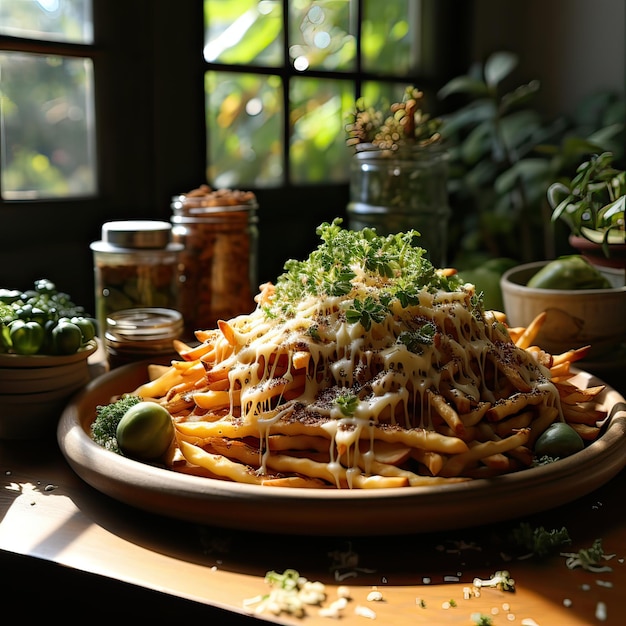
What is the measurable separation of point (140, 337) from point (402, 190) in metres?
0.76

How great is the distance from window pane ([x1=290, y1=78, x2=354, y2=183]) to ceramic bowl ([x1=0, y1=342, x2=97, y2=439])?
4.48 ft

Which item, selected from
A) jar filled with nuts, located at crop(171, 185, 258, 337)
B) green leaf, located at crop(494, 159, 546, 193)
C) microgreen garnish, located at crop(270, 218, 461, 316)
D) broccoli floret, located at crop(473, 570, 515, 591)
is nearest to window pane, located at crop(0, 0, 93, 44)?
jar filled with nuts, located at crop(171, 185, 258, 337)

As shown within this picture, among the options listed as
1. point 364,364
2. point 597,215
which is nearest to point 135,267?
point 364,364

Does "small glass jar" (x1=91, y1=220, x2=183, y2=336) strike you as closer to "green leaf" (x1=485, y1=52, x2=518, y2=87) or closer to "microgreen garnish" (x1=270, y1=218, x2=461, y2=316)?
"microgreen garnish" (x1=270, y1=218, x2=461, y2=316)

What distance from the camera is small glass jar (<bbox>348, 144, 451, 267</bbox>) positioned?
6.71ft

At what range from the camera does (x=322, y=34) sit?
267 cm

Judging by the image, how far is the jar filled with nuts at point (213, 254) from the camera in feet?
6.35

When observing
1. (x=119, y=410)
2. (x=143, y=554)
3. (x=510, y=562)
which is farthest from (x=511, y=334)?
(x=143, y=554)

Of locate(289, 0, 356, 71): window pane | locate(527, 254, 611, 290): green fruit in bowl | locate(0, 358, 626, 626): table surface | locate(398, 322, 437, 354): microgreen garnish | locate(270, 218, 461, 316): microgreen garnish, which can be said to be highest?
locate(289, 0, 356, 71): window pane

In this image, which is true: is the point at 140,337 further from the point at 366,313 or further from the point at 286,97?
the point at 286,97

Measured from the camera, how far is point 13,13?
77.5 inches

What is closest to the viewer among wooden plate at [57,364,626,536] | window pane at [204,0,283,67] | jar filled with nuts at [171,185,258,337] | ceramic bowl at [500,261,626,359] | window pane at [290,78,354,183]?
wooden plate at [57,364,626,536]

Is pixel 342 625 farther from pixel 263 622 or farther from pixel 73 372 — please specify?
pixel 73 372

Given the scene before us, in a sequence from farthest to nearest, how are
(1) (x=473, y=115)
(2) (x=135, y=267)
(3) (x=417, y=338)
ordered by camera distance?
1. (1) (x=473, y=115)
2. (2) (x=135, y=267)
3. (3) (x=417, y=338)
